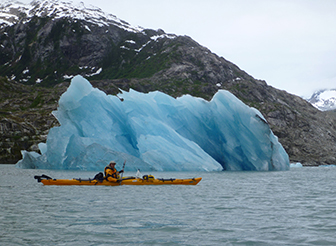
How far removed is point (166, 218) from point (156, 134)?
26.6 meters

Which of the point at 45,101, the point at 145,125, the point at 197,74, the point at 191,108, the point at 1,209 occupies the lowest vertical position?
the point at 1,209

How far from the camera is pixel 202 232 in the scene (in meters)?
11.2

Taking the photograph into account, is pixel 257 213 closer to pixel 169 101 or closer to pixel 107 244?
pixel 107 244

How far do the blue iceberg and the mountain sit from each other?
48.8 m

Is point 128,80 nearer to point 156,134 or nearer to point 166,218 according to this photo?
point 156,134

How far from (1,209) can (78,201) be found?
3.64m

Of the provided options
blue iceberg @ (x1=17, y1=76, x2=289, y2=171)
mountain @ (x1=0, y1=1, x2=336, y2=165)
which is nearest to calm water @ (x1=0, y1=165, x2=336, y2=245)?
blue iceberg @ (x1=17, y1=76, x2=289, y2=171)

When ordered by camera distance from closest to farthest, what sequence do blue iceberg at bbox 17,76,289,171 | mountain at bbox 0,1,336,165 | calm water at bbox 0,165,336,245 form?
calm water at bbox 0,165,336,245, blue iceberg at bbox 17,76,289,171, mountain at bbox 0,1,336,165

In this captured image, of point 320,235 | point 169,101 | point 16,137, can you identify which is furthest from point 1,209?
point 16,137

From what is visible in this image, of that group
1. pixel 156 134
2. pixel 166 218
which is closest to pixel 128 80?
pixel 156 134

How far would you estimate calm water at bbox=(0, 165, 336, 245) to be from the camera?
33.8 ft

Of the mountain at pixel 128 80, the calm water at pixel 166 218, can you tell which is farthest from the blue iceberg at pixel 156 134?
the mountain at pixel 128 80

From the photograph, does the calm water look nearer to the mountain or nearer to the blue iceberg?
the blue iceberg

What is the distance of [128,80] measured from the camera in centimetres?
14125
